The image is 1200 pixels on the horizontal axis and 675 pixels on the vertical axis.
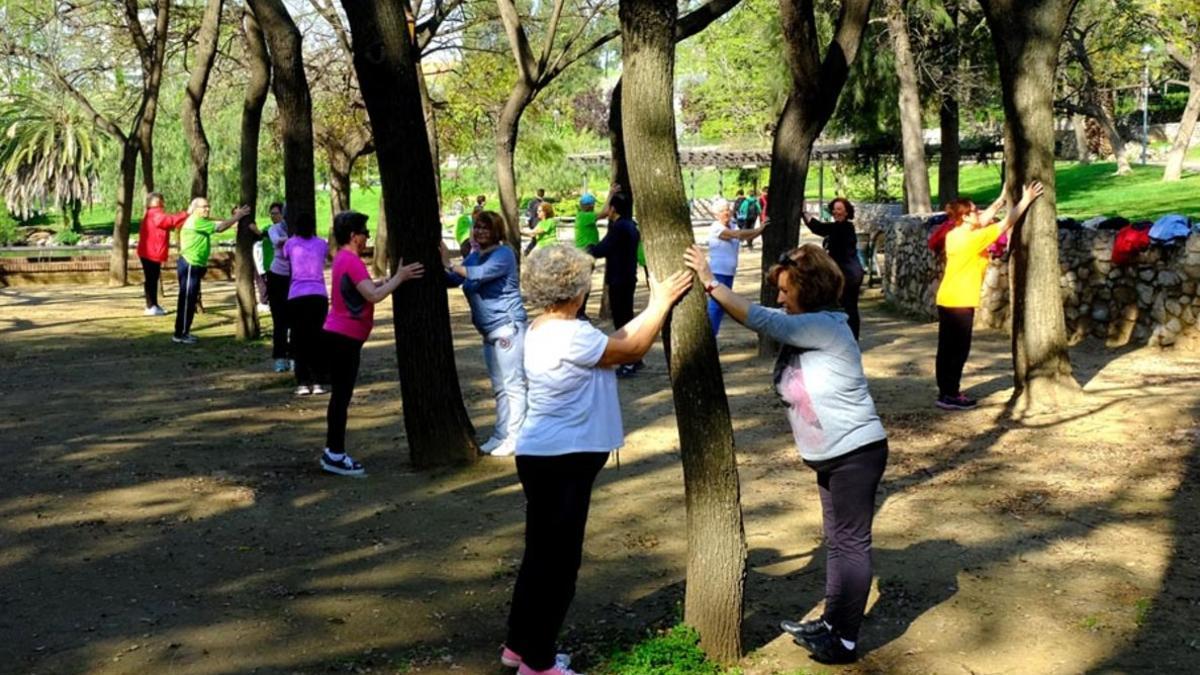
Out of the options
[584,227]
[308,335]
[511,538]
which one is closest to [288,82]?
[308,335]

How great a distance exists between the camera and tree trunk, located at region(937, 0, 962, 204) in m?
30.5

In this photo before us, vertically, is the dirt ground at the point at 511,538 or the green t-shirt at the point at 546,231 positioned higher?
the green t-shirt at the point at 546,231

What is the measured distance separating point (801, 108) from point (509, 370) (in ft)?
17.8

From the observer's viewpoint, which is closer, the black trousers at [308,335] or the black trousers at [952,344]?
the black trousers at [952,344]

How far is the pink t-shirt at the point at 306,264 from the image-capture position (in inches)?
450

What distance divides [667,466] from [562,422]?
4.28 metres

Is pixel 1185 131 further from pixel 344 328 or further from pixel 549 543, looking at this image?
pixel 549 543

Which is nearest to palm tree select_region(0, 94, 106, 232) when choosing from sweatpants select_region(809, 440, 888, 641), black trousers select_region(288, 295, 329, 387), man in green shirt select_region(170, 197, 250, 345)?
man in green shirt select_region(170, 197, 250, 345)

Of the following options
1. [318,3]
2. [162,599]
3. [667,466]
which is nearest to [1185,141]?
[318,3]

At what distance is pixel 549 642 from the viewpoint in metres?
5.05

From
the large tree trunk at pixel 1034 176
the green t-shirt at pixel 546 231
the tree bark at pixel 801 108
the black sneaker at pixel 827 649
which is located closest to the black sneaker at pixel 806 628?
the black sneaker at pixel 827 649

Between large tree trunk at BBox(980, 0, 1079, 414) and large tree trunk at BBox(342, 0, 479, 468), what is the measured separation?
457 cm

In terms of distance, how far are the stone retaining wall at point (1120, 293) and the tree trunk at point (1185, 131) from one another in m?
24.0

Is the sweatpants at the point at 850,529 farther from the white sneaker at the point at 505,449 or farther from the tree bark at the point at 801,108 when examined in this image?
the tree bark at the point at 801,108
